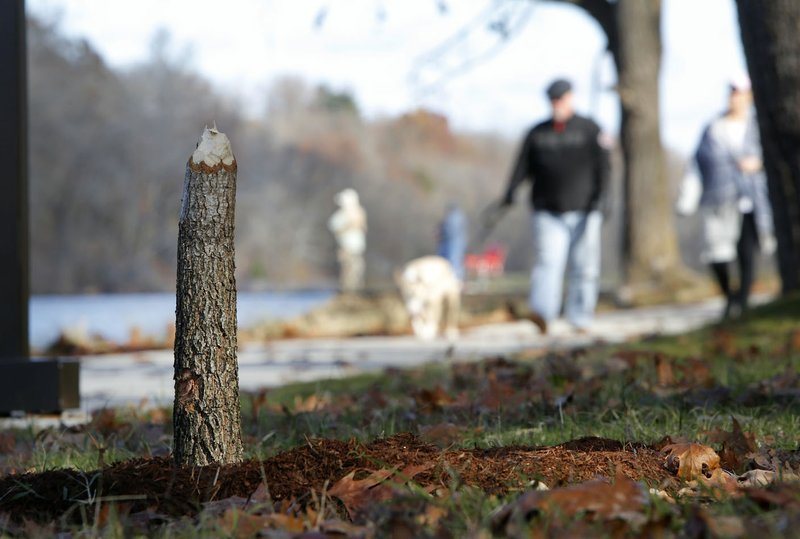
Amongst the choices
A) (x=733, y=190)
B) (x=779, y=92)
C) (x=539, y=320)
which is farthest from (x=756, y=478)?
(x=539, y=320)

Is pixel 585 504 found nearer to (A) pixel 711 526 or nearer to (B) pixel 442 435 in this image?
(A) pixel 711 526

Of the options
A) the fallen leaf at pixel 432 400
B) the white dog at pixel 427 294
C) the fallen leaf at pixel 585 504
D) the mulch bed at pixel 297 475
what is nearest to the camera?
the fallen leaf at pixel 585 504

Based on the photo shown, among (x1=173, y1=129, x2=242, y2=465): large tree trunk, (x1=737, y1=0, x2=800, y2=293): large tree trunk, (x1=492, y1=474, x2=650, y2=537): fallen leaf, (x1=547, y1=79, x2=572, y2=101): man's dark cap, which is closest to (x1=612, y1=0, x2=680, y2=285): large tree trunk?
(x1=547, y1=79, x2=572, y2=101): man's dark cap

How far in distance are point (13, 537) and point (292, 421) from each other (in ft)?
6.64

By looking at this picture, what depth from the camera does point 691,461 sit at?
2.88 metres

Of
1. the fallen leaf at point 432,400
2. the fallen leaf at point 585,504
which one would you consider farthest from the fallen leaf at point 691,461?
the fallen leaf at point 432,400

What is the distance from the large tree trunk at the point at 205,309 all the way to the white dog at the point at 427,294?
363 inches

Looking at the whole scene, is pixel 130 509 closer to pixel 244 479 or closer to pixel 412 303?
pixel 244 479

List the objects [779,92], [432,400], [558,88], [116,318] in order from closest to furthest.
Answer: [432,400] < [779,92] < [558,88] < [116,318]

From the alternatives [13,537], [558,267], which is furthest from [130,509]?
[558,267]

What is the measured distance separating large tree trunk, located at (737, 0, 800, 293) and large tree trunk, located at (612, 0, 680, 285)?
10653mm

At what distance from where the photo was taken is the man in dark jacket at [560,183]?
1005 cm

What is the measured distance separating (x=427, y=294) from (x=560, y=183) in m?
2.87

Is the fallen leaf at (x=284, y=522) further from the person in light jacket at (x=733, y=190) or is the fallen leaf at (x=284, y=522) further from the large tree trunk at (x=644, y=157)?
the large tree trunk at (x=644, y=157)
